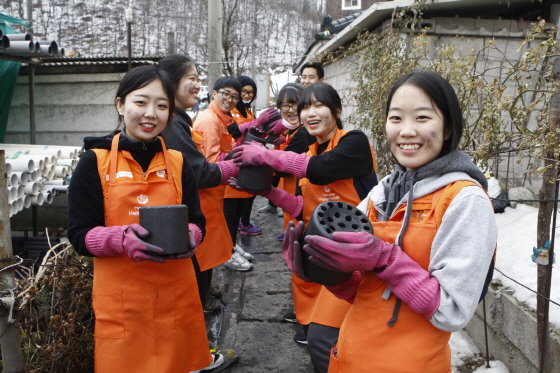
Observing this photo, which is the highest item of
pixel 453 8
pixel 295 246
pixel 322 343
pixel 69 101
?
pixel 453 8

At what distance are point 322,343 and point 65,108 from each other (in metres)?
5.74

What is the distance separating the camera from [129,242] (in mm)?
1787

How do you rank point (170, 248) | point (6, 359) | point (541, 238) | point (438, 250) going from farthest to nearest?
point (541, 238) → point (6, 359) → point (170, 248) → point (438, 250)

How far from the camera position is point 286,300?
4254 millimetres

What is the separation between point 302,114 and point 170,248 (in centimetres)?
141

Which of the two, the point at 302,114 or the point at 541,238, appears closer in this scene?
the point at 541,238

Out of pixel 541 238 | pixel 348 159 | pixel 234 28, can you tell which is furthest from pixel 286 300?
pixel 234 28

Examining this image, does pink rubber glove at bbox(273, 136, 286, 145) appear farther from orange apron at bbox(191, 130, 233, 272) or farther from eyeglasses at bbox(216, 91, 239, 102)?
orange apron at bbox(191, 130, 233, 272)

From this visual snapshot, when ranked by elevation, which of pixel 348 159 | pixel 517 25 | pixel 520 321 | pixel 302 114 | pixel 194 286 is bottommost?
pixel 520 321

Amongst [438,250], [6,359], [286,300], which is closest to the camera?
[438,250]

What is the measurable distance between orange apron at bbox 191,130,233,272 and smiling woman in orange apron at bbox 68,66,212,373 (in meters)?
0.95

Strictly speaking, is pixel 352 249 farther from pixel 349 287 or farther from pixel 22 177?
pixel 22 177

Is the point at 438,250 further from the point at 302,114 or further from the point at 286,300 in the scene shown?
the point at 286,300

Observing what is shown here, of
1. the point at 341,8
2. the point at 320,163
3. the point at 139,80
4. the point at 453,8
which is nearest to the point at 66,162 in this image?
the point at 139,80
